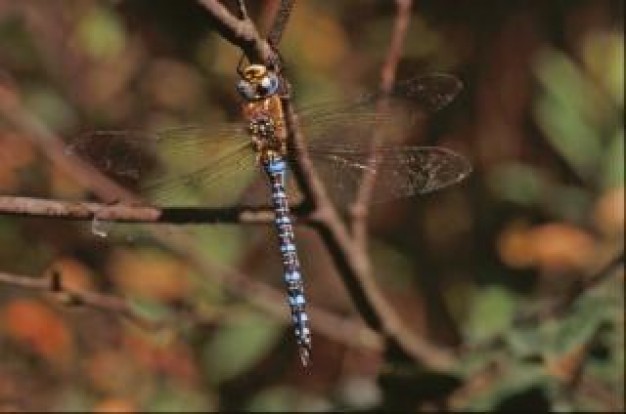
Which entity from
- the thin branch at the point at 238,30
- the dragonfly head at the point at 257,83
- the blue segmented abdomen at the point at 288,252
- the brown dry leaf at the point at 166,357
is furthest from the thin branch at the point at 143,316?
the thin branch at the point at 238,30

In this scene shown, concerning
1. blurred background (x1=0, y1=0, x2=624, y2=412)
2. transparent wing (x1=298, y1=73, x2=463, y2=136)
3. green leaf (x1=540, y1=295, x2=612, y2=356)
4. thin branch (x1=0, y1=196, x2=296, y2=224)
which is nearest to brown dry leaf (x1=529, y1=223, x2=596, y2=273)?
blurred background (x1=0, y1=0, x2=624, y2=412)

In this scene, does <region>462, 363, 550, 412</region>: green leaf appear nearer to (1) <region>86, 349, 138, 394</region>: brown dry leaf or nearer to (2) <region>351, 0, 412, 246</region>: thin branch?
(2) <region>351, 0, 412, 246</region>: thin branch

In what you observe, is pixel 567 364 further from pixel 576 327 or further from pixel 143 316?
pixel 143 316

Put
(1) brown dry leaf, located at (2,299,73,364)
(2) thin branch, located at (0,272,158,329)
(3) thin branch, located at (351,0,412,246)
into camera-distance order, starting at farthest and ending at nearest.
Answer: (1) brown dry leaf, located at (2,299,73,364)
(3) thin branch, located at (351,0,412,246)
(2) thin branch, located at (0,272,158,329)

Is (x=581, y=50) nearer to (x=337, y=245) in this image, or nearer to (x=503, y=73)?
(x=503, y=73)

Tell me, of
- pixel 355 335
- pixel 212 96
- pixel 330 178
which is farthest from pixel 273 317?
pixel 212 96
